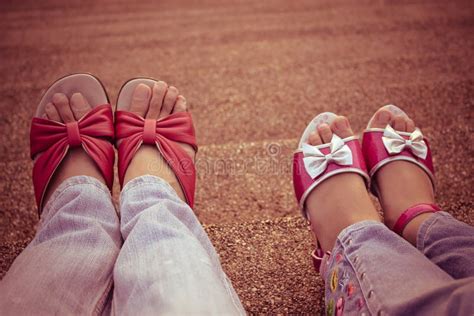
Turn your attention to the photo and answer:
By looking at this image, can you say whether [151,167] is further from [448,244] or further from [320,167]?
[448,244]

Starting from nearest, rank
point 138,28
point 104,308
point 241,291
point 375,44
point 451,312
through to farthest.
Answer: point 451,312, point 104,308, point 241,291, point 375,44, point 138,28

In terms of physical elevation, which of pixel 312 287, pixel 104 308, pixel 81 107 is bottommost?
pixel 312 287

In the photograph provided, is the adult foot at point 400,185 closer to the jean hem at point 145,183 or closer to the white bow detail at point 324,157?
the white bow detail at point 324,157

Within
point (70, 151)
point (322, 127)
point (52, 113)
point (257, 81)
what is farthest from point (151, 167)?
point (257, 81)

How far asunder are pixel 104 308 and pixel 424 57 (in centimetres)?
135

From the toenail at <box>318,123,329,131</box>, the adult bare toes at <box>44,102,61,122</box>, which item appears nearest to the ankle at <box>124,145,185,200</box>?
the adult bare toes at <box>44,102,61,122</box>

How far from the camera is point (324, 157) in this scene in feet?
3.26

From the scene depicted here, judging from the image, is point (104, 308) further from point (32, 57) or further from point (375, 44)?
point (375, 44)

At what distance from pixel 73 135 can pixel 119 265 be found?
20.3 inches

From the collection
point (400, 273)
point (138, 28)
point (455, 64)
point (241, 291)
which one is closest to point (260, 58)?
point (138, 28)

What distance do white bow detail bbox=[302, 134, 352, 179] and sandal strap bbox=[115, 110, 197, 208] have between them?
0.29 meters

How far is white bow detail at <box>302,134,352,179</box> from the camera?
3.20 feet

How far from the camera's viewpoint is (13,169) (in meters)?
1.10

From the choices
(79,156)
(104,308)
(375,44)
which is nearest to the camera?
(104,308)
